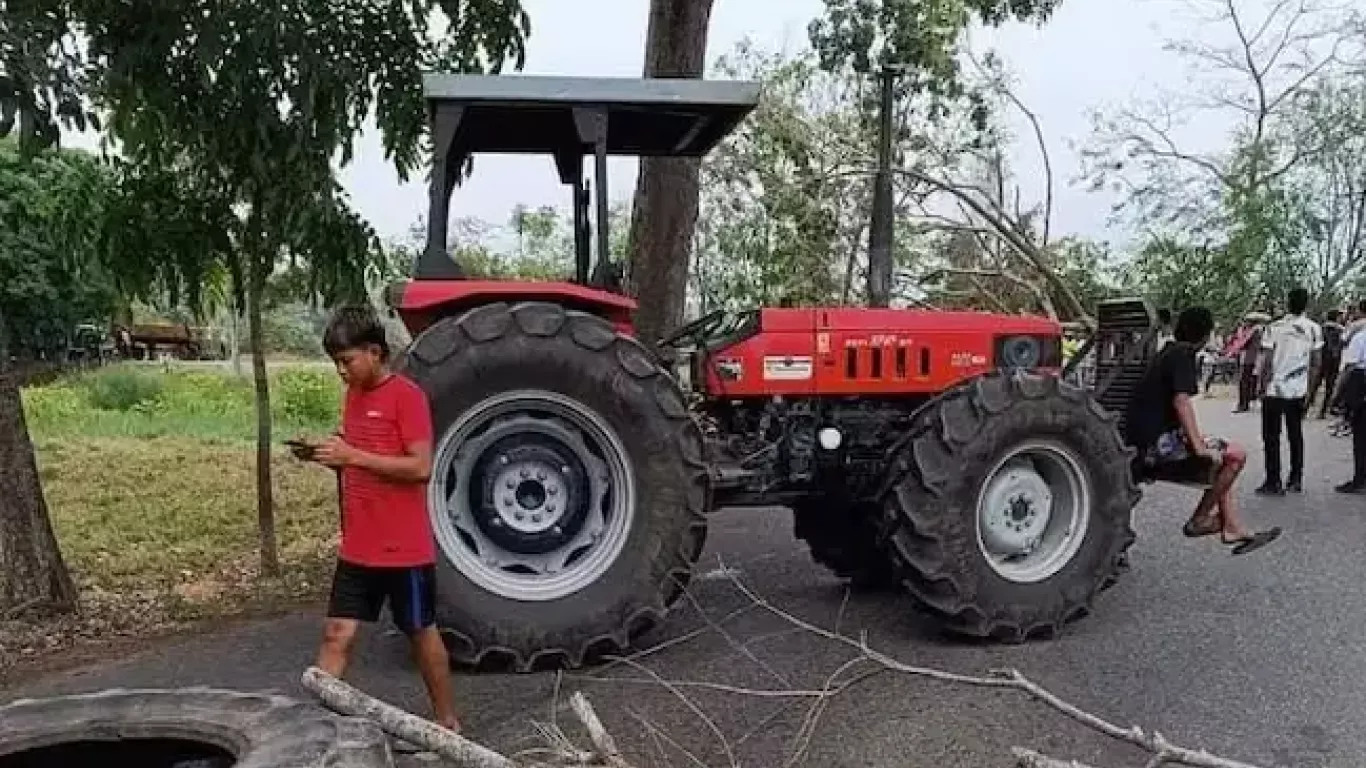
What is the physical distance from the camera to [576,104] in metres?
5.84

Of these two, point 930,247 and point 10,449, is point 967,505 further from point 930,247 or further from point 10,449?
point 930,247

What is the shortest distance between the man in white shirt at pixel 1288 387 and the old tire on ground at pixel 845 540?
491 centimetres

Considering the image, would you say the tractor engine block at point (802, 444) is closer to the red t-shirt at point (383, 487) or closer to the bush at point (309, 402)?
the red t-shirt at point (383, 487)

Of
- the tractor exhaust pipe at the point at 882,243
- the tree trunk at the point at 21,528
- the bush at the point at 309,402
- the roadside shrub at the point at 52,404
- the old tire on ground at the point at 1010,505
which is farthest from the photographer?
the bush at the point at 309,402

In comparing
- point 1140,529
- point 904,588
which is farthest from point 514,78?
point 1140,529

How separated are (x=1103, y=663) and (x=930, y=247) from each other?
727 inches

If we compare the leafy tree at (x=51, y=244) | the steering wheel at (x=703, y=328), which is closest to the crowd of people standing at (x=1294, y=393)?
the steering wheel at (x=703, y=328)

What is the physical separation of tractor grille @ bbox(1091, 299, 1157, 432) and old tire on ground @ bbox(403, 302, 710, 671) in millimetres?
2959

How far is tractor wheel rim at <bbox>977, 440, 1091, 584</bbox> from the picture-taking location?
6.08 m

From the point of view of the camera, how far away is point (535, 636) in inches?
213

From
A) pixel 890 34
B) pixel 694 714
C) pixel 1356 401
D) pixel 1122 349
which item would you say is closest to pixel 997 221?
pixel 890 34

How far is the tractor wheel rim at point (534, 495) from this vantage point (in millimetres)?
5527

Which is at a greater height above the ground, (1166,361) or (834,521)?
(1166,361)

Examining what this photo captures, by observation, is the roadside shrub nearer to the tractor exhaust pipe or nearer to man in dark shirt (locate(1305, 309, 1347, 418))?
the tractor exhaust pipe
